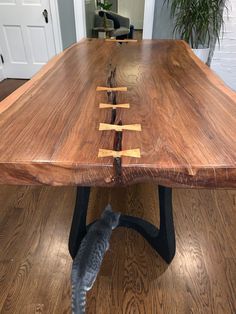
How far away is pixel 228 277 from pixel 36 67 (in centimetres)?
343

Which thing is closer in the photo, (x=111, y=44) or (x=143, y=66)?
(x=143, y=66)

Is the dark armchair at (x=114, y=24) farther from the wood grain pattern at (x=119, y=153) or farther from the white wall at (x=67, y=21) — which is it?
the wood grain pattern at (x=119, y=153)

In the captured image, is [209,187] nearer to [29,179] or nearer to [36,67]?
[29,179]

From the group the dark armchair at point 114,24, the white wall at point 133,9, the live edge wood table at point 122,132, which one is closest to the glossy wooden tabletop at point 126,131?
the live edge wood table at point 122,132

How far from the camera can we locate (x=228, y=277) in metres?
1.10

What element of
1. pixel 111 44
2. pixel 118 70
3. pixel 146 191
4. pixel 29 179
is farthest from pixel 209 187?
pixel 111 44

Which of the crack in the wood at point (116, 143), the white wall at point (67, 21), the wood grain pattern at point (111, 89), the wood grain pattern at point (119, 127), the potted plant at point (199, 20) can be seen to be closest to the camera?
the crack in the wood at point (116, 143)

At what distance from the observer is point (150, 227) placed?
1215 mm

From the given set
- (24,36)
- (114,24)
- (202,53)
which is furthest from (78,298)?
(114,24)

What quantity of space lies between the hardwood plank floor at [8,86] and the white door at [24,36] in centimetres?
12

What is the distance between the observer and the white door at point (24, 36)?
9.86ft

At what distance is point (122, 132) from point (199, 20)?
2.53 m

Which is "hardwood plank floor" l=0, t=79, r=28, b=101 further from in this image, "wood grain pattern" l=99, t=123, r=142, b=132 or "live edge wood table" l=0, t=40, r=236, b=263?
"wood grain pattern" l=99, t=123, r=142, b=132

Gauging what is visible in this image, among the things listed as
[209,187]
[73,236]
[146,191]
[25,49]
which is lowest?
[146,191]
